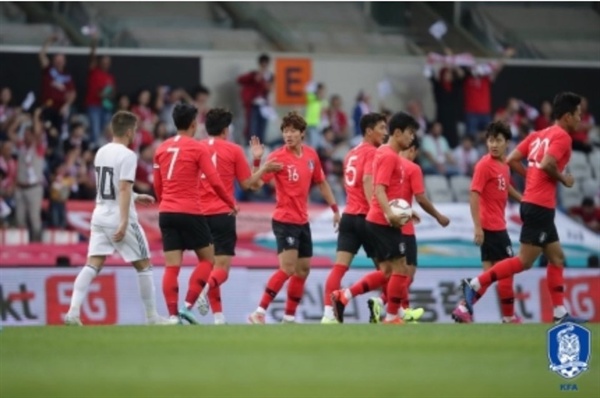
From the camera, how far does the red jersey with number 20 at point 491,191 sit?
18.4 meters

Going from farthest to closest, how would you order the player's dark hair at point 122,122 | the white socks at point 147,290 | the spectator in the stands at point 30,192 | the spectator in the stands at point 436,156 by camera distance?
the spectator in the stands at point 436,156, the spectator in the stands at point 30,192, the white socks at point 147,290, the player's dark hair at point 122,122

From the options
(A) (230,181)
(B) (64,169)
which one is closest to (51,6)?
(B) (64,169)

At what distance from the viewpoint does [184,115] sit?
1684 cm

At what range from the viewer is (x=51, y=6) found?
109 ft

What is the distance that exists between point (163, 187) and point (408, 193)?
282cm

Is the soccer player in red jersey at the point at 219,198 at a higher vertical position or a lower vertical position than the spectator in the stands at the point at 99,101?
lower

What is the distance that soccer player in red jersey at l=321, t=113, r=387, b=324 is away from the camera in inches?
723

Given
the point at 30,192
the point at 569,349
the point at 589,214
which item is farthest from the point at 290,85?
the point at 569,349

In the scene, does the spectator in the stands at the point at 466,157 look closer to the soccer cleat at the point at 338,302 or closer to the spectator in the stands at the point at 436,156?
the spectator in the stands at the point at 436,156

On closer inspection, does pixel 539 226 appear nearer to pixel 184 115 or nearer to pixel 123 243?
pixel 184 115

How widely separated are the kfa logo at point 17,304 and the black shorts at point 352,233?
5039mm

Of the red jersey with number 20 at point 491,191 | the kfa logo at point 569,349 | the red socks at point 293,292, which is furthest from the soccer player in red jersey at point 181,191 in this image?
the kfa logo at point 569,349

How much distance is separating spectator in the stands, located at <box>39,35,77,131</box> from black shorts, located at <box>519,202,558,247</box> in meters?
14.1

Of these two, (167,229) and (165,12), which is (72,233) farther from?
(167,229)
